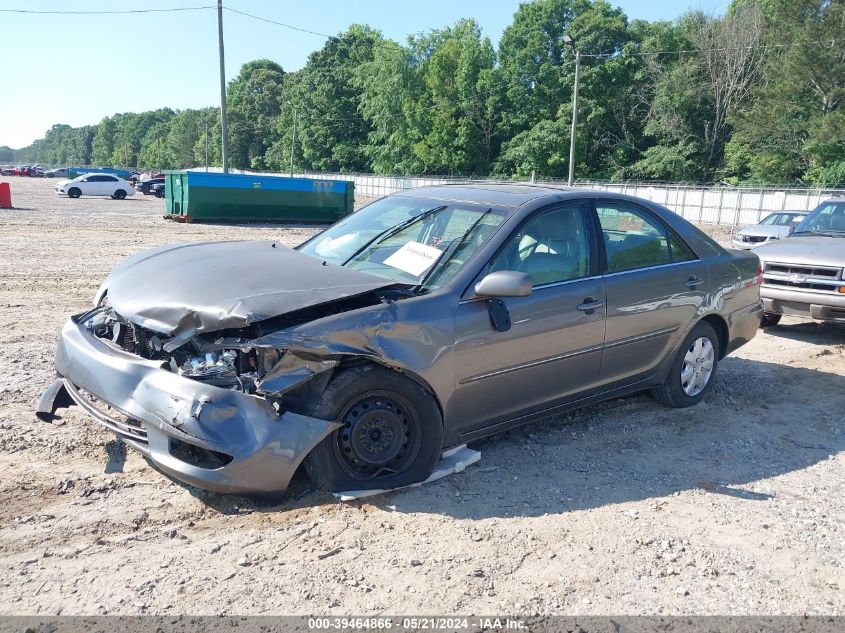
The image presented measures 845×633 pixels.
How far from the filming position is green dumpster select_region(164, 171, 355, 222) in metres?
23.0

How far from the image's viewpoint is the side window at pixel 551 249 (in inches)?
168

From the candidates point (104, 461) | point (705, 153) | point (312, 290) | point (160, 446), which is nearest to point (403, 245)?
point (312, 290)

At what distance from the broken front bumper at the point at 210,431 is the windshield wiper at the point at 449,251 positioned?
113 centimetres

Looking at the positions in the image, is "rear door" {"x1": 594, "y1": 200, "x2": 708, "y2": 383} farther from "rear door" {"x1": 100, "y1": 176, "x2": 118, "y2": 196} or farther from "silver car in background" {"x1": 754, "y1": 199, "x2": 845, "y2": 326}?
"rear door" {"x1": 100, "y1": 176, "x2": 118, "y2": 196}

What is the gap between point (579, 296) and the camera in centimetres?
448

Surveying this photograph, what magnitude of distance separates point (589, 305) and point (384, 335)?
161cm

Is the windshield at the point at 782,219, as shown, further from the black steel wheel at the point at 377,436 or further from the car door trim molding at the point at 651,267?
the black steel wheel at the point at 377,436

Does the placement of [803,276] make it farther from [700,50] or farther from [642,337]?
[700,50]

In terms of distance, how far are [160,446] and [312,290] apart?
1098mm

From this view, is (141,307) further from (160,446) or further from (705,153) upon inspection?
(705,153)

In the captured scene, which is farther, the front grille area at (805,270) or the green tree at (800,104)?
the green tree at (800,104)

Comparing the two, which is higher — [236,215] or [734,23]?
[734,23]

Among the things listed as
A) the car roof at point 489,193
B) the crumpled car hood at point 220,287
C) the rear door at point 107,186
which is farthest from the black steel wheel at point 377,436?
the rear door at point 107,186

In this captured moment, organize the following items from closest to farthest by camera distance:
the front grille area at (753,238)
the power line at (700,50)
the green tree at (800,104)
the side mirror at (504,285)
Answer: the side mirror at (504,285)
the front grille area at (753,238)
the green tree at (800,104)
the power line at (700,50)
